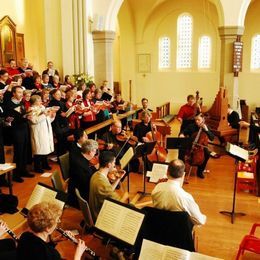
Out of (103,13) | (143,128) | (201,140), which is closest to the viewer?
(201,140)

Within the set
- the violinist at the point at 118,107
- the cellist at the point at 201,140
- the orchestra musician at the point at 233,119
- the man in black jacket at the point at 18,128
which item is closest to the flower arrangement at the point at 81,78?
the violinist at the point at 118,107

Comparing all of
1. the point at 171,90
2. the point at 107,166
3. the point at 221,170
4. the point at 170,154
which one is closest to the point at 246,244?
the point at 107,166

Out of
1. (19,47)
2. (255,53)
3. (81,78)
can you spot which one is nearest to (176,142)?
(81,78)

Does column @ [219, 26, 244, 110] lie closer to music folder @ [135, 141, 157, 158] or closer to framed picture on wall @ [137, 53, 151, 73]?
framed picture on wall @ [137, 53, 151, 73]

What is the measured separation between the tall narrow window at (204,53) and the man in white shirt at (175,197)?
1459cm

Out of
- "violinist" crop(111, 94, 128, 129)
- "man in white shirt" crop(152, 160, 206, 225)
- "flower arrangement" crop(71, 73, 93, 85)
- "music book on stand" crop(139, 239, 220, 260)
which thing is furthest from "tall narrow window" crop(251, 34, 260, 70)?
"music book on stand" crop(139, 239, 220, 260)

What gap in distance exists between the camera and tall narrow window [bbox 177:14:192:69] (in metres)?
17.8

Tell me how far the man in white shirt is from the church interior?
99 cm

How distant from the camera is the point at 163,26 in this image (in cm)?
1820

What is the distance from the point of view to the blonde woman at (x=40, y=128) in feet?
23.4

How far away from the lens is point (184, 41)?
59.4 feet

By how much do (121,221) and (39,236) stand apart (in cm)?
90

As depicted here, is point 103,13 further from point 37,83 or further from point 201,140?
point 201,140

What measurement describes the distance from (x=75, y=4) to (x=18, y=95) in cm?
618
